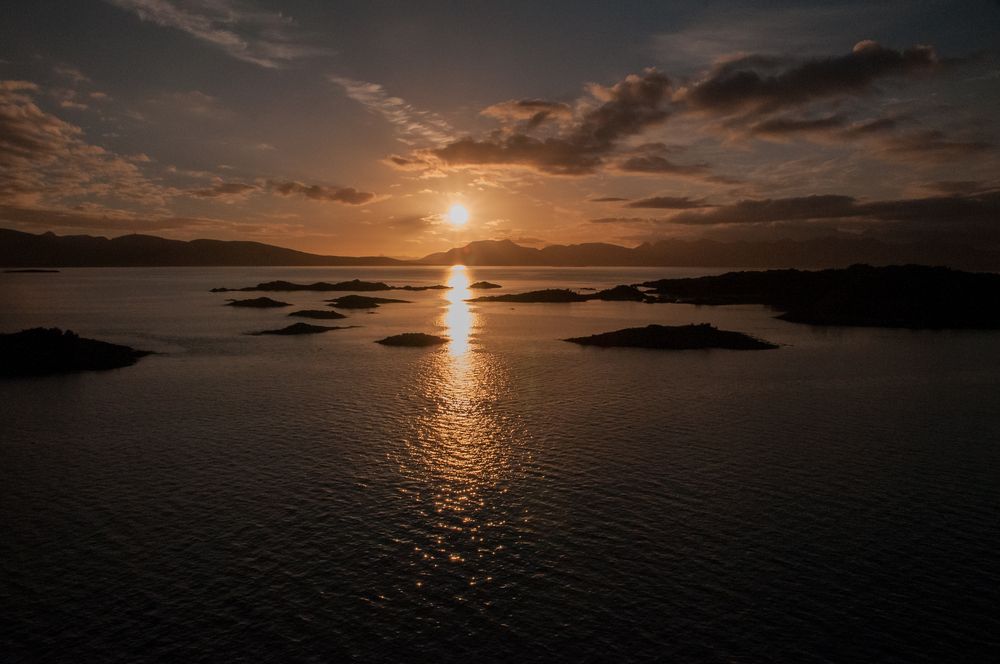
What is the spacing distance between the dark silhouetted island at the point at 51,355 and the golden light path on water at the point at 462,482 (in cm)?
4249

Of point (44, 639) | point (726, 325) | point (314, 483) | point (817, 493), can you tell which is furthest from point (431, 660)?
point (726, 325)

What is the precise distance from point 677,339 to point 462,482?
66209 millimetres

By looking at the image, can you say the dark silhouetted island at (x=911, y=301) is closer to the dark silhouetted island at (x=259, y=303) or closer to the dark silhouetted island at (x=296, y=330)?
the dark silhouetted island at (x=296, y=330)

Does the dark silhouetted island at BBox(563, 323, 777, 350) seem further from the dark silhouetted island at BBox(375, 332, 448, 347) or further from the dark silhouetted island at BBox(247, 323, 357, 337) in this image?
the dark silhouetted island at BBox(247, 323, 357, 337)

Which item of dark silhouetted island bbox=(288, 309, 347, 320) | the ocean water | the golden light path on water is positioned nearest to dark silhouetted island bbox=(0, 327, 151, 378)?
the ocean water

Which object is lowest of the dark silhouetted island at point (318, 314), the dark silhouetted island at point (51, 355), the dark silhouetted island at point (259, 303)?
the dark silhouetted island at point (51, 355)

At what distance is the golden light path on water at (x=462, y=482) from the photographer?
2455 cm

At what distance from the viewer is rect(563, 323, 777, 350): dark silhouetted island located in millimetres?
91750

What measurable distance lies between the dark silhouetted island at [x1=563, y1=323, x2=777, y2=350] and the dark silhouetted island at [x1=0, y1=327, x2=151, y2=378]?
224 ft

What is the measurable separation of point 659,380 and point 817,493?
33874mm

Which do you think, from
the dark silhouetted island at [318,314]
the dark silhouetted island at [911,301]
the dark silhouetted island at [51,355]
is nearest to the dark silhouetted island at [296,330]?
the dark silhouetted island at [318,314]

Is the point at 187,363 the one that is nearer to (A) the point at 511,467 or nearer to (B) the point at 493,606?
(A) the point at 511,467

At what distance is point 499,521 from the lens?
29.2 meters

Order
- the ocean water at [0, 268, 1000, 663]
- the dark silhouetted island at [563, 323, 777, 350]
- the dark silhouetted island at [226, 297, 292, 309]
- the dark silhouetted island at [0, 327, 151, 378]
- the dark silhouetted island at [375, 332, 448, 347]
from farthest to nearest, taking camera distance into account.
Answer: the dark silhouetted island at [226, 297, 292, 309], the dark silhouetted island at [375, 332, 448, 347], the dark silhouetted island at [563, 323, 777, 350], the dark silhouetted island at [0, 327, 151, 378], the ocean water at [0, 268, 1000, 663]
